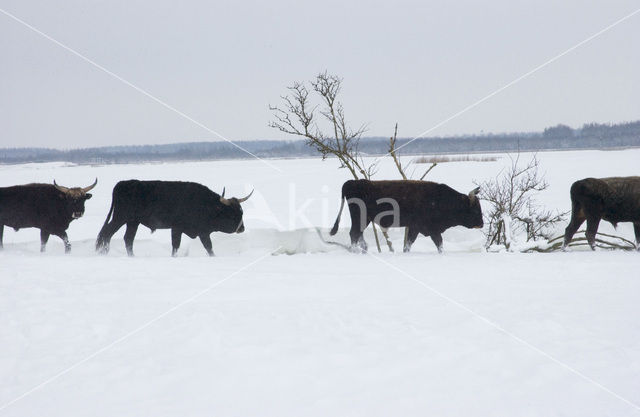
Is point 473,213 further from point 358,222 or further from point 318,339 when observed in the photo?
point 318,339

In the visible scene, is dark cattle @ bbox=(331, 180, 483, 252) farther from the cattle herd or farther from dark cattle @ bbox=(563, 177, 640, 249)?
dark cattle @ bbox=(563, 177, 640, 249)

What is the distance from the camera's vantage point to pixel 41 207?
26.0 feet

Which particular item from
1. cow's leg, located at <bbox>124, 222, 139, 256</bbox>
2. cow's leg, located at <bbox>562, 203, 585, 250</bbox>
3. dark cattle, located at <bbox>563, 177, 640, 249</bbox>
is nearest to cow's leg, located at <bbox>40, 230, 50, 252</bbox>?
cow's leg, located at <bbox>124, 222, 139, 256</bbox>

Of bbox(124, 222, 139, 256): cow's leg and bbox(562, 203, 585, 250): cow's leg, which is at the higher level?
bbox(562, 203, 585, 250): cow's leg

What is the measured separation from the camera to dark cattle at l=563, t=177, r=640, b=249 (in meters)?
7.80

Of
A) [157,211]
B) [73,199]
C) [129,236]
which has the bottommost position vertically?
[129,236]

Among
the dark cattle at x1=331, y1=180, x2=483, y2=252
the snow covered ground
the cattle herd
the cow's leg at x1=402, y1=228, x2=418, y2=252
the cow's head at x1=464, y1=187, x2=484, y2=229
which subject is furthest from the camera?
the cow's head at x1=464, y1=187, x2=484, y2=229

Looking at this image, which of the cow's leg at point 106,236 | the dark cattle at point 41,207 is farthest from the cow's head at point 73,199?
the cow's leg at point 106,236

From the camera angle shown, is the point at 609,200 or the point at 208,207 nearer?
the point at 609,200

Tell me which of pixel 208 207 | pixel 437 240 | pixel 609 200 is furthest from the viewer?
pixel 208 207

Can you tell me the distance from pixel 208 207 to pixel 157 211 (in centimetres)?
80

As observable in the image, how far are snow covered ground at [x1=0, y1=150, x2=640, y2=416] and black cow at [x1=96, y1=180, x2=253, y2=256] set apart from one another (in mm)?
1358

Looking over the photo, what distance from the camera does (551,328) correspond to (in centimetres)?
417

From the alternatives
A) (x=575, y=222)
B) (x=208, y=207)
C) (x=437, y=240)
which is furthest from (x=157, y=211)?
(x=575, y=222)
